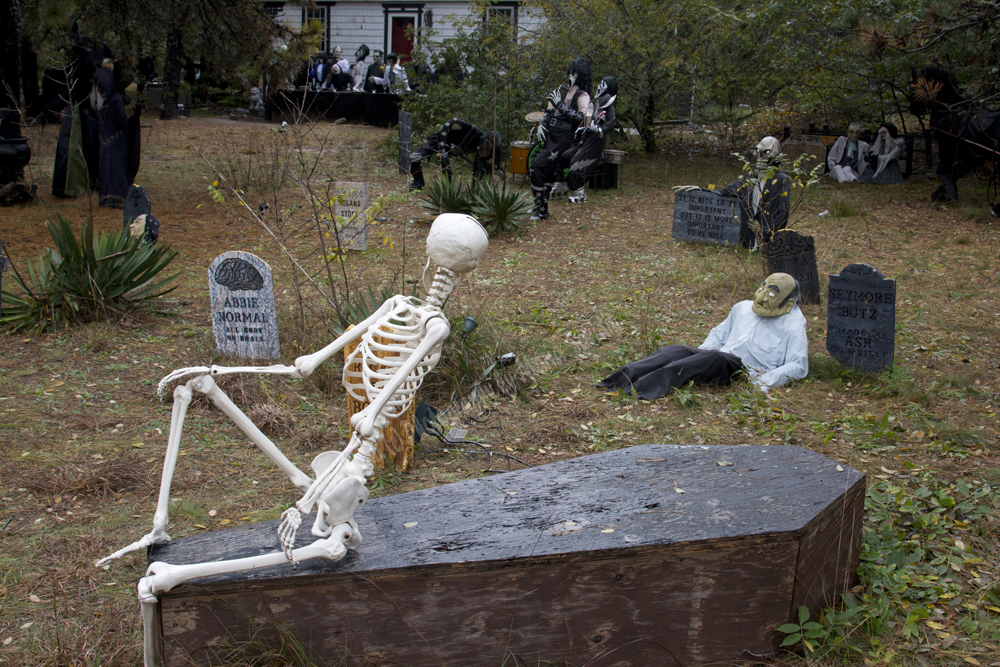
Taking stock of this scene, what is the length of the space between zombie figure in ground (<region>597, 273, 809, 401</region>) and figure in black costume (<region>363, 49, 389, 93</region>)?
19387mm

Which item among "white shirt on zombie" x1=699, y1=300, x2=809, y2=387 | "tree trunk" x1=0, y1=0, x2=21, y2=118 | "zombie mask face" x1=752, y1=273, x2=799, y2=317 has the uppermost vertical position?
"tree trunk" x1=0, y1=0, x2=21, y2=118

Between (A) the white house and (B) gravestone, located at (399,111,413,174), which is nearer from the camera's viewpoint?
(B) gravestone, located at (399,111,413,174)

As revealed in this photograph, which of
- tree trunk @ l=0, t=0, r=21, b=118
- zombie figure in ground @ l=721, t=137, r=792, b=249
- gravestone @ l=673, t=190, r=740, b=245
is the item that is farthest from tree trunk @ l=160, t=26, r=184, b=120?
zombie figure in ground @ l=721, t=137, r=792, b=249

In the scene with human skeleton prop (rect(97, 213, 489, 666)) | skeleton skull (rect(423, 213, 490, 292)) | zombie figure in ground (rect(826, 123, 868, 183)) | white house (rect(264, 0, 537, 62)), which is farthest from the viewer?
white house (rect(264, 0, 537, 62))

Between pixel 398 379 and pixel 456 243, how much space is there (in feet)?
2.19

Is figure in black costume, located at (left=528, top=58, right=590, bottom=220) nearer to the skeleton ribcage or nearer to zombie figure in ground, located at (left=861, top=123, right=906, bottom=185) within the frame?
zombie figure in ground, located at (left=861, top=123, right=906, bottom=185)

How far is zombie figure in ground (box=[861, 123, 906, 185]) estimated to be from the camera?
13.8 metres

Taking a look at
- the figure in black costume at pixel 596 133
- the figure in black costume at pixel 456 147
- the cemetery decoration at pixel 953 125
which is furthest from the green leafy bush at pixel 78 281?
the cemetery decoration at pixel 953 125

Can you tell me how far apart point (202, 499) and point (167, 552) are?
133cm

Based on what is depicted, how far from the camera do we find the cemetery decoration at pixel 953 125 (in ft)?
38.6

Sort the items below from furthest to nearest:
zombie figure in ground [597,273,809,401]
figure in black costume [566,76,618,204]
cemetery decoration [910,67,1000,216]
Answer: cemetery decoration [910,67,1000,216], figure in black costume [566,76,618,204], zombie figure in ground [597,273,809,401]

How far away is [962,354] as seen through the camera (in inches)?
244

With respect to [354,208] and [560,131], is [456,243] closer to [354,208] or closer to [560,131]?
[354,208]

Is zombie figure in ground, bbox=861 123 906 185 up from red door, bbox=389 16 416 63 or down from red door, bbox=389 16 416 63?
down
